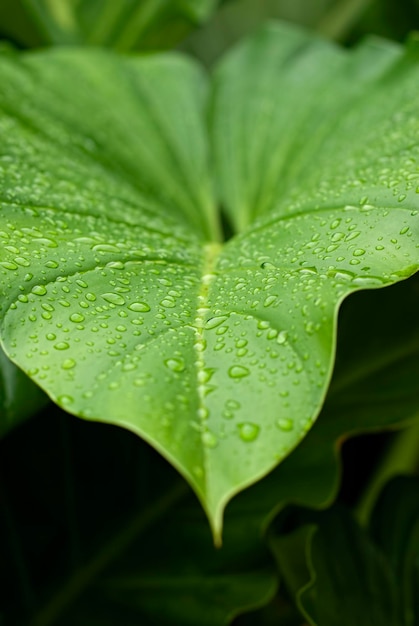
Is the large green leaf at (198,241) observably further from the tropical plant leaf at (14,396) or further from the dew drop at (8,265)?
the tropical plant leaf at (14,396)

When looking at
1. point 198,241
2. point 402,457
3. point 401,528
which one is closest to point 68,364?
point 198,241

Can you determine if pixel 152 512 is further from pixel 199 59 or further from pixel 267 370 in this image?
pixel 199 59

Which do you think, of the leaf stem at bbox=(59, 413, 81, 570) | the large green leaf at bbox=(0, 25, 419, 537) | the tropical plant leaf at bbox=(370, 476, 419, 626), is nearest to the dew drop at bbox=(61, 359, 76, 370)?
the large green leaf at bbox=(0, 25, 419, 537)

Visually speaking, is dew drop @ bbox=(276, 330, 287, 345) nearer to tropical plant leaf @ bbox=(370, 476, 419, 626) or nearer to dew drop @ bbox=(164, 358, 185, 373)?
dew drop @ bbox=(164, 358, 185, 373)

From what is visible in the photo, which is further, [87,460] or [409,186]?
[87,460]

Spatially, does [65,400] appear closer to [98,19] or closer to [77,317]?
[77,317]

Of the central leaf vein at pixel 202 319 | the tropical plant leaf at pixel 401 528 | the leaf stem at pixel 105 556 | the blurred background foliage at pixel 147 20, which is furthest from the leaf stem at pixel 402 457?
the blurred background foliage at pixel 147 20

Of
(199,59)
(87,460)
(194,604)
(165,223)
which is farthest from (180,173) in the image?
(199,59)
